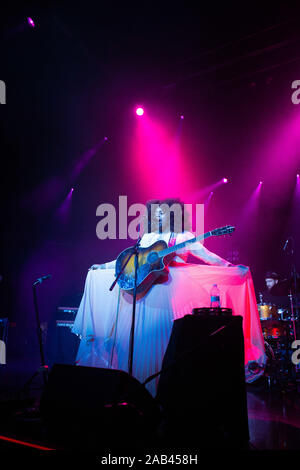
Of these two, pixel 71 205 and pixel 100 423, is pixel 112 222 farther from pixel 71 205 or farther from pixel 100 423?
pixel 100 423

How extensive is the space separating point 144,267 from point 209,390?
1.75 meters

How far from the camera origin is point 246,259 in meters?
10.1

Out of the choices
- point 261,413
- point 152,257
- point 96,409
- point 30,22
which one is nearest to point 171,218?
point 152,257

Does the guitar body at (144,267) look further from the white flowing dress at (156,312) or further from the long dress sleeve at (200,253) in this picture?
the long dress sleeve at (200,253)

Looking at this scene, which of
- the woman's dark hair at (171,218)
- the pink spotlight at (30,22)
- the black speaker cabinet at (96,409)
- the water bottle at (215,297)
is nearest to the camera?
the black speaker cabinet at (96,409)

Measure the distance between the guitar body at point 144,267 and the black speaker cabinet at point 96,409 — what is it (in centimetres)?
153

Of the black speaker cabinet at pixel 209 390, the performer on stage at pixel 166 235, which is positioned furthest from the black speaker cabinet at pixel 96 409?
the performer on stage at pixel 166 235

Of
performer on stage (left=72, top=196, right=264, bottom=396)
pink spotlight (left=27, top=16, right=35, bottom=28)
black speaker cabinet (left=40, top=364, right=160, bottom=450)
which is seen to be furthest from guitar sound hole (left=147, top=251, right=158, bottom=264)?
pink spotlight (left=27, top=16, right=35, bottom=28)

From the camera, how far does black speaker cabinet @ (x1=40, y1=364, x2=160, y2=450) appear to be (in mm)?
1751

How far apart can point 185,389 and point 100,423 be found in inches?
26.0

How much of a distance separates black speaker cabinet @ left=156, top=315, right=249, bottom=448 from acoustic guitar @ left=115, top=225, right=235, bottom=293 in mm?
1334

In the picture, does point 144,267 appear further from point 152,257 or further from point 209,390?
point 209,390

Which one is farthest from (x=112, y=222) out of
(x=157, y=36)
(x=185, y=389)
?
(x=185, y=389)

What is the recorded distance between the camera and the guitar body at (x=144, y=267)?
363cm
